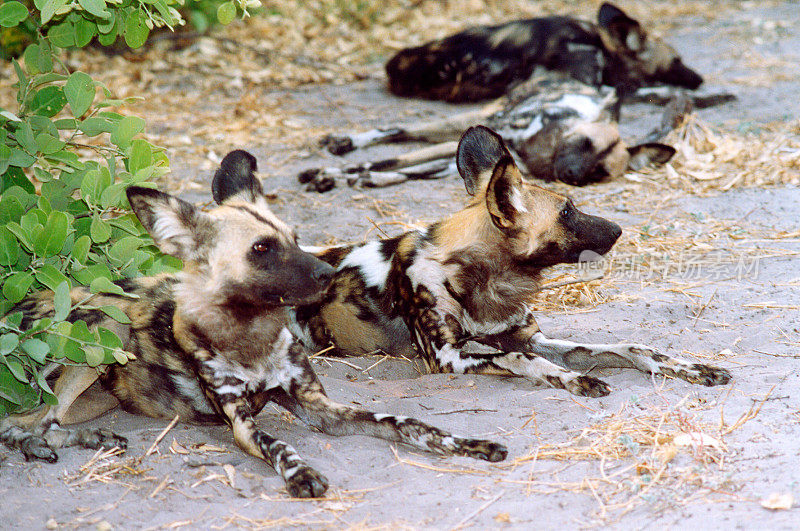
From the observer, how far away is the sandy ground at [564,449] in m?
1.87

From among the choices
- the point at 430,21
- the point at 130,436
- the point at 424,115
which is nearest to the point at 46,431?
the point at 130,436

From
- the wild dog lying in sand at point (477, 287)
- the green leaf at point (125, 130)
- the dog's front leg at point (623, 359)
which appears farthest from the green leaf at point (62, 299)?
the dog's front leg at point (623, 359)

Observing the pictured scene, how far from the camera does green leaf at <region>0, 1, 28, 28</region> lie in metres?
2.29

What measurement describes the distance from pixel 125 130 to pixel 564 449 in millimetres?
1518

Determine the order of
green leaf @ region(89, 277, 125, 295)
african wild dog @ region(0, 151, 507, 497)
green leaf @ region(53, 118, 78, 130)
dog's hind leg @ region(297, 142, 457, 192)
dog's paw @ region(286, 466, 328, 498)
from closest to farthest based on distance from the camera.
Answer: dog's paw @ region(286, 466, 328, 498)
green leaf @ region(89, 277, 125, 295)
african wild dog @ region(0, 151, 507, 497)
green leaf @ region(53, 118, 78, 130)
dog's hind leg @ region(297, 142, 457, 192)

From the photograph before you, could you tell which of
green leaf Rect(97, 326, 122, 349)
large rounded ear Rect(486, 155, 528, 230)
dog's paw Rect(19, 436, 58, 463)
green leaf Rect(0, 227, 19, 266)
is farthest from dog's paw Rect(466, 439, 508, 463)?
green leaf Rect(0, 227, 19, 266)

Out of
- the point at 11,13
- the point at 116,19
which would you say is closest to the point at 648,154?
the point at 116,19

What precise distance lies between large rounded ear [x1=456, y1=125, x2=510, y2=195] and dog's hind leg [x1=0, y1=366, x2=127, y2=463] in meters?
1.39

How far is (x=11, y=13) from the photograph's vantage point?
230cm

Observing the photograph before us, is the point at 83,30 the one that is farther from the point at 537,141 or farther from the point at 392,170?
the point at 537,141

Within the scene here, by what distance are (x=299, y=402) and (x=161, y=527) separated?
0.63 meters

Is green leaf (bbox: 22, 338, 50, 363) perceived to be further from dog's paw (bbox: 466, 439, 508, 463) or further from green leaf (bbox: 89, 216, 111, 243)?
dog's paw (bbox: 466, 439, 508, 463)

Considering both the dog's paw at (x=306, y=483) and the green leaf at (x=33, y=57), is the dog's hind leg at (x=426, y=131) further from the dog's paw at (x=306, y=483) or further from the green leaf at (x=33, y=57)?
the dog's paw at (x=306, y=483)

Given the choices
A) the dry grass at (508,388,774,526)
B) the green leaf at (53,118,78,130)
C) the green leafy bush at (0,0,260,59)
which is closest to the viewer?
the dry grass at (508,388,774,526)
